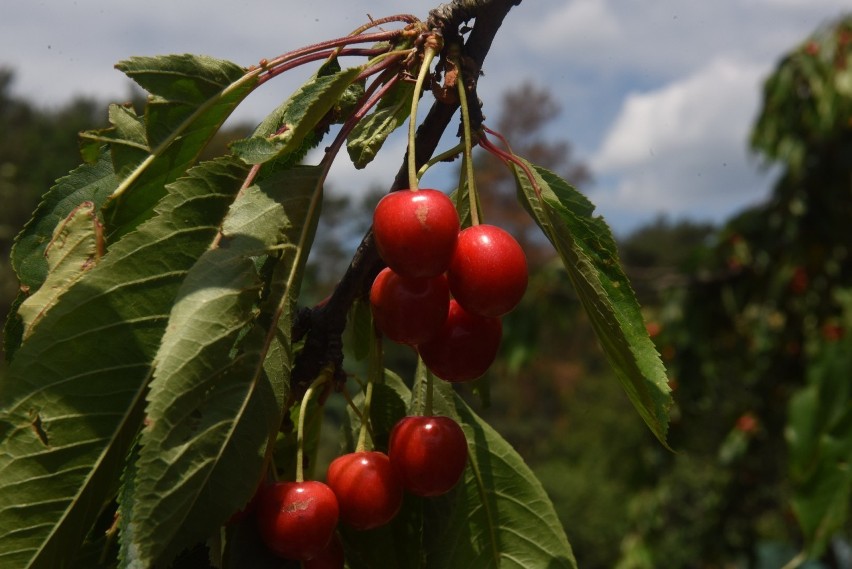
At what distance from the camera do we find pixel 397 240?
27.1 inches

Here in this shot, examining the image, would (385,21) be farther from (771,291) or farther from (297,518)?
(771,291)

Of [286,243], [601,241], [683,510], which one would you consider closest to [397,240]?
[286,243]

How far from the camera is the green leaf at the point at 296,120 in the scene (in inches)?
28.0

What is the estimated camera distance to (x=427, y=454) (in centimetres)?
78

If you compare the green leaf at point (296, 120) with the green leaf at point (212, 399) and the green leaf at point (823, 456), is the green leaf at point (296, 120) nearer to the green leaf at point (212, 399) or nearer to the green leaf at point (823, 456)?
the green leaf at point (212, 399)

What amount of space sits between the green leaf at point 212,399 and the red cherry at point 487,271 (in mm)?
143

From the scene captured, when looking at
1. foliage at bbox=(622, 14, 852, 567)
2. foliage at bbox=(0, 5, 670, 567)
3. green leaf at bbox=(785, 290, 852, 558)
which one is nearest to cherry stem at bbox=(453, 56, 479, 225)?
foliage at bbox=(0, 5, 670, 567)

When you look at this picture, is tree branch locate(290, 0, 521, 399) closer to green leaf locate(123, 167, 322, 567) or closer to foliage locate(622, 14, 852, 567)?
green leaf locate(123, 167, 322, 567)

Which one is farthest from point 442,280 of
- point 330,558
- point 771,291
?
point 771,291

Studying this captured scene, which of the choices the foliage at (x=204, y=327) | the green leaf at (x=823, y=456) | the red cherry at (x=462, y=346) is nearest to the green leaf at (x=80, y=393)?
the foliage at (x=204, y=327)

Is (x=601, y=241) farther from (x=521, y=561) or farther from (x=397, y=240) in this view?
(x=521, y=561)

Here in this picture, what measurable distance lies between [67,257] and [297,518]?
32 cm

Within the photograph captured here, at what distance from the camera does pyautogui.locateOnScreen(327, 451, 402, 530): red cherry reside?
2.55ft

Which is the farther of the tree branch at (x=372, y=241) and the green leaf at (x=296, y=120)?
the tree branch at (x=372, y=241)
